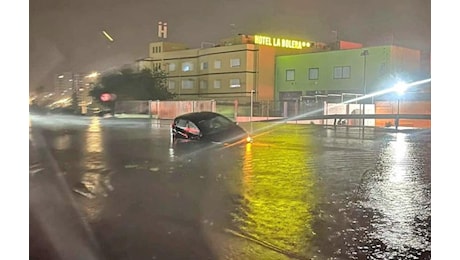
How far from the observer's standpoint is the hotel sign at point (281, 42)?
1.66 meters

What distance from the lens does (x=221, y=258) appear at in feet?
5.05

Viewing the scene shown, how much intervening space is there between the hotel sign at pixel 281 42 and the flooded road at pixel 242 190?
28 cm

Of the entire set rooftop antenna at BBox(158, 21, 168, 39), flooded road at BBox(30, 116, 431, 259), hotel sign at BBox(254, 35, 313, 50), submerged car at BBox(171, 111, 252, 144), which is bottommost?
flooded road at BBox(30, 116, 431, 259)

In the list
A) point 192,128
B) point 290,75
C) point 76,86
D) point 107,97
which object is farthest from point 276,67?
point 76,86

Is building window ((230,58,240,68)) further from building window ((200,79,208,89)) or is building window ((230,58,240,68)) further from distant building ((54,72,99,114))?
distant building ((54,72,99,114))

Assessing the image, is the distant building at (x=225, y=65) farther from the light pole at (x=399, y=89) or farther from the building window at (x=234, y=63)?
the light pole at (x=399, y=89)

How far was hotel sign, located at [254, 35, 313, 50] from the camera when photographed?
1.66m

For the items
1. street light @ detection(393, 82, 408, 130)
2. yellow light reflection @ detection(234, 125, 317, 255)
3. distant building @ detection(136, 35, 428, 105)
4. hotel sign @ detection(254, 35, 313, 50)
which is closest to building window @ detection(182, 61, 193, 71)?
distant building @ detection(136, 35, 428, 105)

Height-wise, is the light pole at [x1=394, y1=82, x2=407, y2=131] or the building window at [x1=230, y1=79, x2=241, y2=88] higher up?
the building window at [x1=230, y1=79, x2=241, y2=88]

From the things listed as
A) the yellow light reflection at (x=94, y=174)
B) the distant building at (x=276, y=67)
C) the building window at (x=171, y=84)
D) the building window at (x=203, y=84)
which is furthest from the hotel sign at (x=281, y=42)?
the yellow light reflection at (x=94, y=174)

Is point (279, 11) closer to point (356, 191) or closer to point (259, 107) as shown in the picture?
point (259, 107)

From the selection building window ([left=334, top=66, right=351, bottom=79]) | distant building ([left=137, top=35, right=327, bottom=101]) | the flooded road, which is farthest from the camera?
distant building ([left=137, top=35, right=327, bottom=101])
